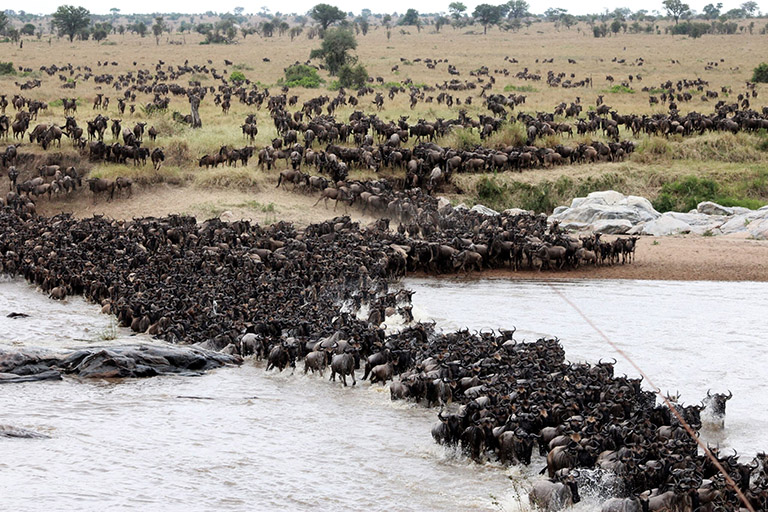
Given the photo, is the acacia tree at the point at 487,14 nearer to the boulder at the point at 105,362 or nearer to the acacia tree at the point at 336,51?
the acacia tree at the point at 336,51

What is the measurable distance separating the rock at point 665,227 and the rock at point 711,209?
1725mm

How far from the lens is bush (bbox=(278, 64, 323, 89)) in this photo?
46719 millimetres

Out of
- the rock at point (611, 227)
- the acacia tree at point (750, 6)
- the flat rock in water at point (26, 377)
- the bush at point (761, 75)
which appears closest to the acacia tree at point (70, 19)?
the bush at point (761, 75)

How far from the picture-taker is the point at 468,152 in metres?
27.8

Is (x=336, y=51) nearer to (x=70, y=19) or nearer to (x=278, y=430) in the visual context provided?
(x=70, y=19)

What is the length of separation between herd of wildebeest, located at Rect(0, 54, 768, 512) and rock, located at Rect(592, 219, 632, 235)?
5.96 ft

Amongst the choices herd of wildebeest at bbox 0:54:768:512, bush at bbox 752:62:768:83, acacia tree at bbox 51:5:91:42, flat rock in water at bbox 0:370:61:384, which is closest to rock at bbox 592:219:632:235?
herd of wildebeest at bbox 0:54:768:512

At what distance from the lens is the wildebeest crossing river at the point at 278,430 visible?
28.7 ft

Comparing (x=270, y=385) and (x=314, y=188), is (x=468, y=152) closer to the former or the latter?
(x=314, y=188)

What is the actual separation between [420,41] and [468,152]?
60238mm

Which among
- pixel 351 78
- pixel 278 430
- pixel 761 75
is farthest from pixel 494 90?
pixel 278 430

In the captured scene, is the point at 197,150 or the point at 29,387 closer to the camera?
the point at 29,387

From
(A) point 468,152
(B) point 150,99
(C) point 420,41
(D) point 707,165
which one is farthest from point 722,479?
(C) point 420,41

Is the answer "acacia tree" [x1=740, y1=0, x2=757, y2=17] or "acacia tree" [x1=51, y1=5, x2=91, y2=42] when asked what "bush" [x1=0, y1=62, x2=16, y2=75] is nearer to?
"acacia tree" [x1=51, y1=5, x2=91, y2=42]
